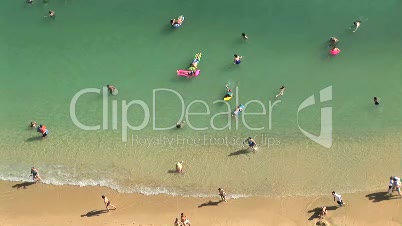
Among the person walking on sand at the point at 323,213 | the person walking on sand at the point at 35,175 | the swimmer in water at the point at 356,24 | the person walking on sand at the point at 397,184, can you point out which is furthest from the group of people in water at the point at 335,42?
the person walking on sand at the point at 35,175

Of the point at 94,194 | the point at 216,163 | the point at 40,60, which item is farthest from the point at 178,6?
the point at 94,194

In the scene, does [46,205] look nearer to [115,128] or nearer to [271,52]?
[115,128]

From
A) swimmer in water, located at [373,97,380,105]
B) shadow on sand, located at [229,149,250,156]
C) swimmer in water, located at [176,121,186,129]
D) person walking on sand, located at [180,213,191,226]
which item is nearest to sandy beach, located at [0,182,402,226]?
person walking on sand, located at [180,213,191,226]

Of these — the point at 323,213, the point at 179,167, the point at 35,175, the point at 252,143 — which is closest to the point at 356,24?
the point at 252,143

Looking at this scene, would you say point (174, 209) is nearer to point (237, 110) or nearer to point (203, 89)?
point (237, 110)

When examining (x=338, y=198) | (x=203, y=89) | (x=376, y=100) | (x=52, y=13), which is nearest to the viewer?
(x=338, y=198)

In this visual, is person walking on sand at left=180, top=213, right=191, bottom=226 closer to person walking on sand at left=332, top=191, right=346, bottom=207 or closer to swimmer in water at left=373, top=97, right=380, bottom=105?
person walking on sand at left=332, top=191, right=346, bottom=207

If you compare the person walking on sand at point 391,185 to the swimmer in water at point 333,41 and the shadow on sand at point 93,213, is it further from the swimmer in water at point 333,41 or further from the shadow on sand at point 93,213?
the shadow on sand at point 93,213
